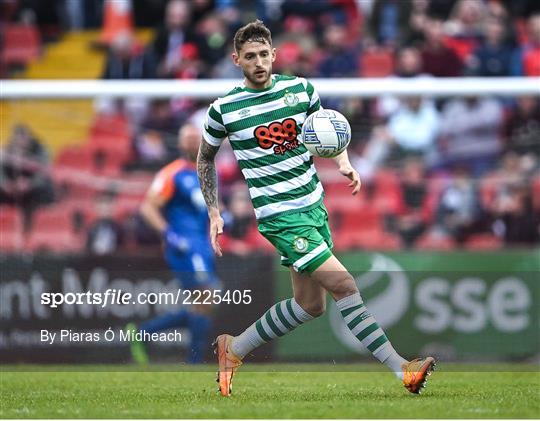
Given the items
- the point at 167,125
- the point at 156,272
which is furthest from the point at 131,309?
the point at 167,125

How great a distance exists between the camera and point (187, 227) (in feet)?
42.8

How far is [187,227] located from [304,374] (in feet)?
9.08

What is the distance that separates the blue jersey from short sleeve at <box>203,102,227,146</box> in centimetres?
387

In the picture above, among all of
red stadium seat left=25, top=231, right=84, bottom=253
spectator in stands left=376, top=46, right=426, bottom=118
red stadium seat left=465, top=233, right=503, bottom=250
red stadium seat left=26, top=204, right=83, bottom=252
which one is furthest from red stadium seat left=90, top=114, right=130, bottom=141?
red stadium seat left=465, top=233, right=503, bottom=250

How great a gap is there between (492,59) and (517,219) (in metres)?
2.85

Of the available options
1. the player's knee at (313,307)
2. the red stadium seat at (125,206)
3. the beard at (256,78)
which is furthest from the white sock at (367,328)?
the red stadium seat at (125,206)

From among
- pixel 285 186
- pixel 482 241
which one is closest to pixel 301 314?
pixel 285 186

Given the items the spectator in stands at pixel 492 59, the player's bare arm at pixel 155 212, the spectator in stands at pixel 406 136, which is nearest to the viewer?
the player's bare arm at pixel 155 212

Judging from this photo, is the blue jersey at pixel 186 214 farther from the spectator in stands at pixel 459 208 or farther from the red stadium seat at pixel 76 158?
the spectator in stands at pixel 459 208

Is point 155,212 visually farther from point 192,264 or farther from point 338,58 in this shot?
point 338,58

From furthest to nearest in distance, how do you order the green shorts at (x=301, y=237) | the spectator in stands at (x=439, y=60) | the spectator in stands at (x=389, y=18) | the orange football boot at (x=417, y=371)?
the spectator in stands at (x=389, y=18) < the spectator in stands at (x=439, y=60) < the green shorts at (x=301, y=237) < the orange football boot at (x=417, y=371)

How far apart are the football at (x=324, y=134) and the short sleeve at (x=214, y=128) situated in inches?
22.6

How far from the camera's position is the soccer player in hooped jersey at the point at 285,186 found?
28.7 feet

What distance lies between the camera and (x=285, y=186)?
8.88 meters
